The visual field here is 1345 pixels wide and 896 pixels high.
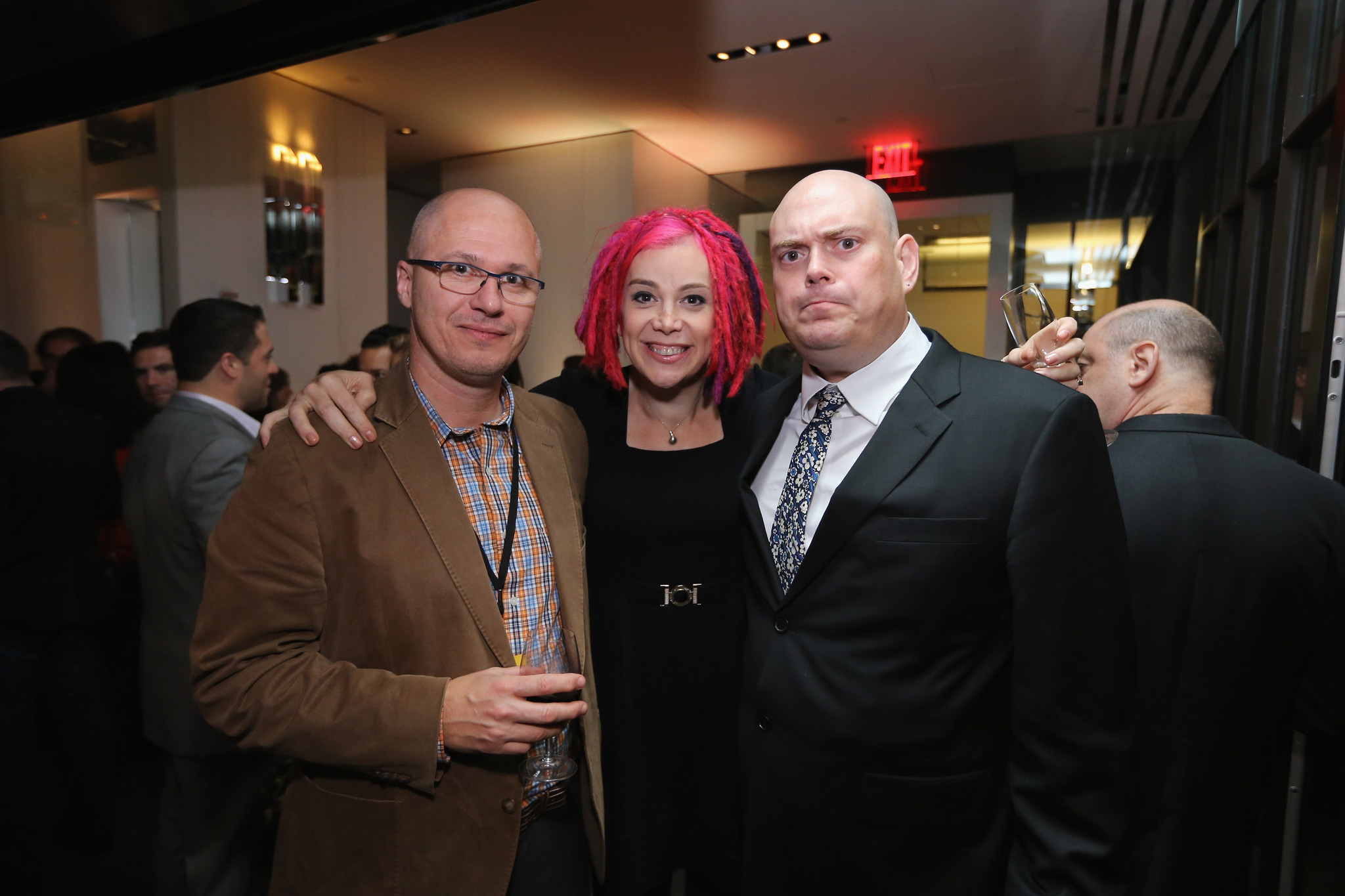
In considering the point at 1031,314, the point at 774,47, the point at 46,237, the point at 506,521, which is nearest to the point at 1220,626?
the point at 1031,314

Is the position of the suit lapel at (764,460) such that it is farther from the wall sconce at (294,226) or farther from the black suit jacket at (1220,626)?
the wall sconce at (294,226)

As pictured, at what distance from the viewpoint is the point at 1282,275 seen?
10.6 ft

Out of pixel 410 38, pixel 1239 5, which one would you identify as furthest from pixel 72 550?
pixel 1239 5

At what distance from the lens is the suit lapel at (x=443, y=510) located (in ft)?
4.45

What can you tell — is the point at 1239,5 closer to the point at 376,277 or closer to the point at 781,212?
the point at 781,212

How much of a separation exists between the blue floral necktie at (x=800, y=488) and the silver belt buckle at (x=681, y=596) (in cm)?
39

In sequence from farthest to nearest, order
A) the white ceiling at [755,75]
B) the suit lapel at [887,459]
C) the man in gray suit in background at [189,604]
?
1. the white ceiling at [755,75]
2. the man in gray suit in background at [189,604]
3. the suit lapel at [887,459]

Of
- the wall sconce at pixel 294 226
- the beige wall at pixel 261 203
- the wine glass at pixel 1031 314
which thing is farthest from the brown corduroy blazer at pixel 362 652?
the wall sconce at pixel 294 226

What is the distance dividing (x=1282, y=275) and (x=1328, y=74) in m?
0.98

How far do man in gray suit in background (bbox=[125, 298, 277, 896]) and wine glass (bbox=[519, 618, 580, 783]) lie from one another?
152 cm

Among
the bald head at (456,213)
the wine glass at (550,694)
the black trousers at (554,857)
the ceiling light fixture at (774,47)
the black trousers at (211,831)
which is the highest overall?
the ceiling light fixture at (774,47)

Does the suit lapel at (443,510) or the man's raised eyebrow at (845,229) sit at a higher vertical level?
the man's raised eyebrow at (845,229)

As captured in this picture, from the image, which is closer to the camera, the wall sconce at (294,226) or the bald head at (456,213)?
the bald head at (456,213)

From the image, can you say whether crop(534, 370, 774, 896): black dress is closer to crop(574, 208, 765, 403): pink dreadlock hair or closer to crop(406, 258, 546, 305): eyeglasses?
crop(574, 208, 765, 403): pink dreadlock hair
